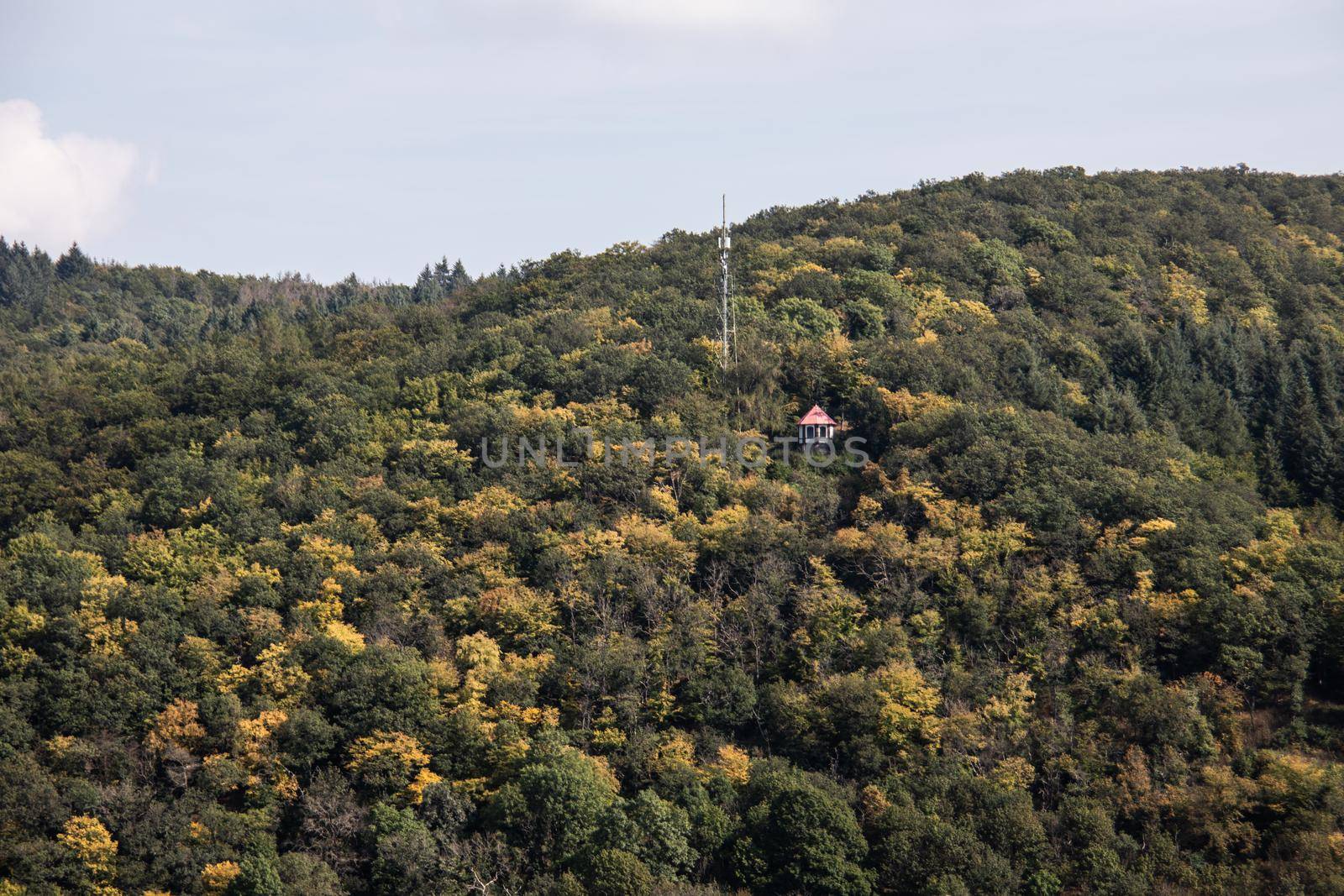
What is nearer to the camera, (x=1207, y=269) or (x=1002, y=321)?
(x=1002, y=321)

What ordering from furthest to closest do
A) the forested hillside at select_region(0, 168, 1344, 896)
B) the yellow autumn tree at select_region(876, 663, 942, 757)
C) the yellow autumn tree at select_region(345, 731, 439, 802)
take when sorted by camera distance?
the yellow autumn tree at select_region(876, 663, 942, 757), the yellow autumn tree at select_region(345, 731, 439, 802), the forested hillside at select_region(0, 168, 1344, 896)

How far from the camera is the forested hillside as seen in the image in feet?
143

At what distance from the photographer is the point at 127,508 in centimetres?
6103

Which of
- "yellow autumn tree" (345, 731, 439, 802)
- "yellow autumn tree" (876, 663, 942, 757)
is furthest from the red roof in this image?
"yellow autumn tree" (345, 731, 439, 802)

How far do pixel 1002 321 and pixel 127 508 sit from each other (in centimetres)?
4034

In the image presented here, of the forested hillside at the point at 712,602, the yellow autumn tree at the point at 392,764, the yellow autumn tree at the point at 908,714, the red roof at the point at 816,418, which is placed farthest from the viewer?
the red roof at the point at 816,418

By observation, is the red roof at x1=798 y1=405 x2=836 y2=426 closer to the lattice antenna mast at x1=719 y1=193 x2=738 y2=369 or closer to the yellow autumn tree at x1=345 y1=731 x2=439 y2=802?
the lattice antenna mast at x1=719 y1=193 x2=738 y2=369

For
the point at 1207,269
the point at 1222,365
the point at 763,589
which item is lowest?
the point at 763,589

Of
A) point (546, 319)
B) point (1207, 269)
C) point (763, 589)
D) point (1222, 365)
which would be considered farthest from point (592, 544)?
point (1207, 269)

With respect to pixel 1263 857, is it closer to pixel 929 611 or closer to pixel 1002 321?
pixel 929 611

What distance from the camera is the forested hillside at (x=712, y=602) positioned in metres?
43.4

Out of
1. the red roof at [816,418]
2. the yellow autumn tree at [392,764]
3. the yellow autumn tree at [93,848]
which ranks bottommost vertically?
the yellow autumn tree at [93,848]

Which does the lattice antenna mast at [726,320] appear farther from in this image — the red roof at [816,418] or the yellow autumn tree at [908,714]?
the yellow autumn tree at [908,714]

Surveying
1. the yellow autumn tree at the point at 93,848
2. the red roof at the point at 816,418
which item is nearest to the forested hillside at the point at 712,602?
the yellow autumn tree at the point at 93,848
